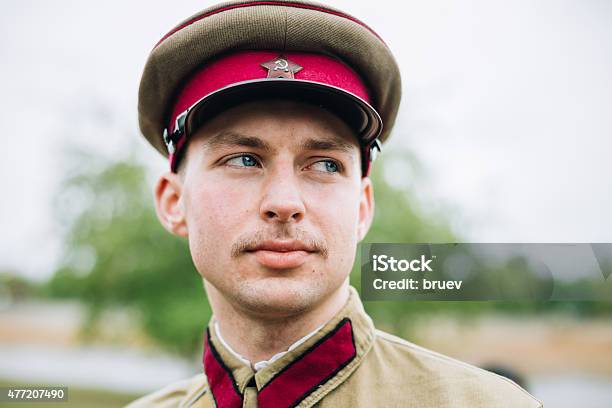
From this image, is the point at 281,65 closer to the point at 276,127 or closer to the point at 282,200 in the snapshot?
the point at 276,127

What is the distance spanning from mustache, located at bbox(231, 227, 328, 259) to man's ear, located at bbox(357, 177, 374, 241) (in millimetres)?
351

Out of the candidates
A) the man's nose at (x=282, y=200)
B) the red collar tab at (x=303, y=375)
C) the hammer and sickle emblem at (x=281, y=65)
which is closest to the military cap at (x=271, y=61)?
the hammer and sickle emblem at (x=281, y=65)

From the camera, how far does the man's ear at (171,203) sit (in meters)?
1.63

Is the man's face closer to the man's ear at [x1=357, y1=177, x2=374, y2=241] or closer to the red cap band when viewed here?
the red cap band

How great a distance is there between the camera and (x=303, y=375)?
4.58 ft

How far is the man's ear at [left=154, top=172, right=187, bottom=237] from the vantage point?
1634mm

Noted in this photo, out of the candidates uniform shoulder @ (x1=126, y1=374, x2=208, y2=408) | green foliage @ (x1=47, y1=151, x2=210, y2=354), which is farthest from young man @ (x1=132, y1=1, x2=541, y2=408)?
green foliage @ (x1=47, y1=151, x2=210, y2=354)

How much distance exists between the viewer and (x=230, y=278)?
1351 mm

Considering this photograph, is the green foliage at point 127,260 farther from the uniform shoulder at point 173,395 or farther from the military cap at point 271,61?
the military cap at point 271,61

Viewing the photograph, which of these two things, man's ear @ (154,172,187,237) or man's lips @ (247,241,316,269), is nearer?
man's lips @ (247,241,316,269)

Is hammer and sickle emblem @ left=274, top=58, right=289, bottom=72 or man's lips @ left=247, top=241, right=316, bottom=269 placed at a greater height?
hammer and sickle emblem @ left=274, top=58, right=289, bottom=72

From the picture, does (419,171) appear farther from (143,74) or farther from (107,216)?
(143,74)

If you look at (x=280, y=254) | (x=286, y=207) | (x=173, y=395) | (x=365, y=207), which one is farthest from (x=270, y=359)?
(x=173, y=395)

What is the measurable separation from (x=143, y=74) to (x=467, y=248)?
1.73 metres
